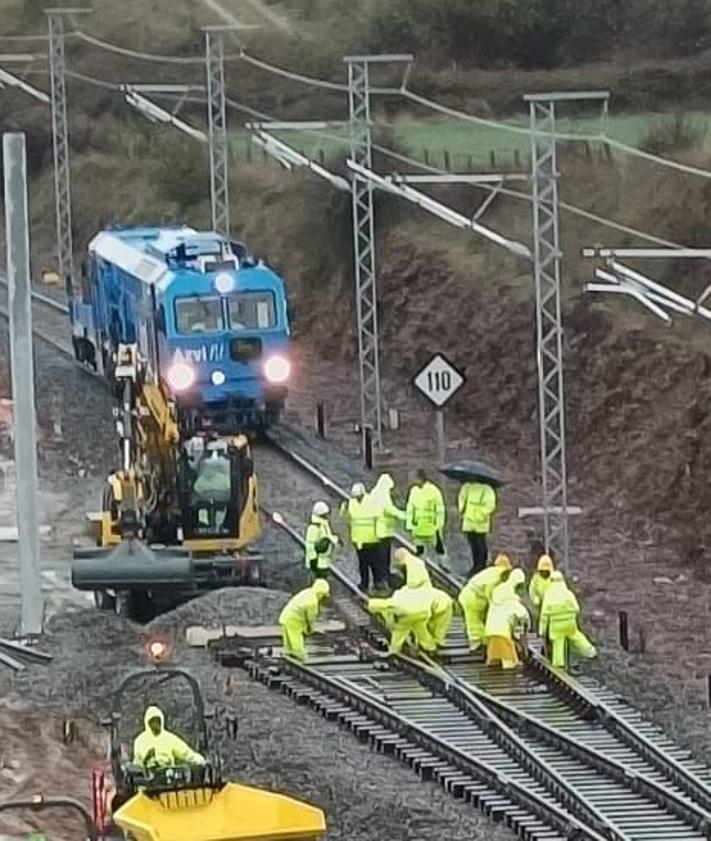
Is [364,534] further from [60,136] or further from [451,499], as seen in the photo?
[60,136]

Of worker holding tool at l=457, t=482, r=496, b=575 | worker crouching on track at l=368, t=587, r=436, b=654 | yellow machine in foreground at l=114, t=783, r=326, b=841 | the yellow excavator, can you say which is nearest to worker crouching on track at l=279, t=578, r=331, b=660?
worker crouching on track at l=368, t=587, r=436, b=654

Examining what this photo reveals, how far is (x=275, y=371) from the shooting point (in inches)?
1475

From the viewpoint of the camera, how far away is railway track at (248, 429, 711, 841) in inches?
790

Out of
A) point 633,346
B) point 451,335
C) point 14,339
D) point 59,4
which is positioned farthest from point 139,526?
point 59,4

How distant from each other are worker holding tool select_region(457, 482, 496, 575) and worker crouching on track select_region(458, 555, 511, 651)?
3.32 metres

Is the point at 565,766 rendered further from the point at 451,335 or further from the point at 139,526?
the point at 451,335

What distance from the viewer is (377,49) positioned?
241 ft

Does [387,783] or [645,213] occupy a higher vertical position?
[645,213]

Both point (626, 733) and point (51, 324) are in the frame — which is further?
point (51, 324)

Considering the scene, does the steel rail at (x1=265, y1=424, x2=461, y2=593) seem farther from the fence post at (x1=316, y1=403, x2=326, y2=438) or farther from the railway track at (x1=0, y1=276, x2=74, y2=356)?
the railway track at (x1=0, y1=276, x2=74, y2=356)

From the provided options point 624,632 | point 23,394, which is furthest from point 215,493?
point 624,632

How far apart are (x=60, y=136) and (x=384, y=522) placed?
30.0 meters

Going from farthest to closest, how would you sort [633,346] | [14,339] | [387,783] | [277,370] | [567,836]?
[633,346], [277,370], [14,339], [387,783], [567,836]

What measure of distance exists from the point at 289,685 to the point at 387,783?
3.67 m
